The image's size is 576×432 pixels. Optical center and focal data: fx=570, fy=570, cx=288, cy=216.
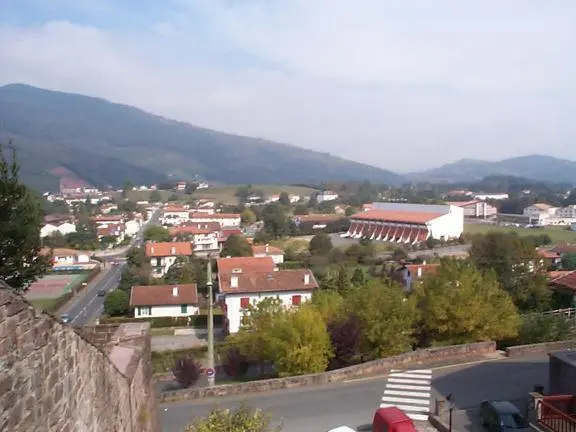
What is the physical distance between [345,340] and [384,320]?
1.83m

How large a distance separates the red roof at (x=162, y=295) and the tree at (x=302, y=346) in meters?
30.7

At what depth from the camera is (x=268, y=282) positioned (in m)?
45.8

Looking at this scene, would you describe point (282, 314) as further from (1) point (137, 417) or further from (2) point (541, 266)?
(2) point (541, 266)

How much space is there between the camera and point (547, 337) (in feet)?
77.0

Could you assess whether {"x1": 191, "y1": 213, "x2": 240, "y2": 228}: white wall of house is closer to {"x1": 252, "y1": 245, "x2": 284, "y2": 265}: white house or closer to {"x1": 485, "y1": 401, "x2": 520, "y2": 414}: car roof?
{"x1": 252, "y1": 245, "x2": 284, "y2": 265}: white house

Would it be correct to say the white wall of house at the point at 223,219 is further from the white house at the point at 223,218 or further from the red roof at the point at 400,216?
the red roof at the point at 400,216

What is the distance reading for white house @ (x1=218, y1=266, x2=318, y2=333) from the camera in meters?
44.2

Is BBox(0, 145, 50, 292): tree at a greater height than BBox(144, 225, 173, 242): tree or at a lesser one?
greater

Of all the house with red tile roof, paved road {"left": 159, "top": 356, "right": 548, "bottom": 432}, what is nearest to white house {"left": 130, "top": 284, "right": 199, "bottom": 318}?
paved road {"left": 159, "top": 356, "right": 548, "bottom": 432}

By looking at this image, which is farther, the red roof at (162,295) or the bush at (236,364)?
the red roof at (162,295)

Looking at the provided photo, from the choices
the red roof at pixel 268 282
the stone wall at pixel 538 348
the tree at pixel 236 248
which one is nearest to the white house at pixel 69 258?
the tree at pixel 236 248

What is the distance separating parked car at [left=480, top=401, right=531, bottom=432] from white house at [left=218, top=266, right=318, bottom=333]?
1166 inches

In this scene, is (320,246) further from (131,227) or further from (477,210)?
(477,210)

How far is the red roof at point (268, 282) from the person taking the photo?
4491 centimetres
